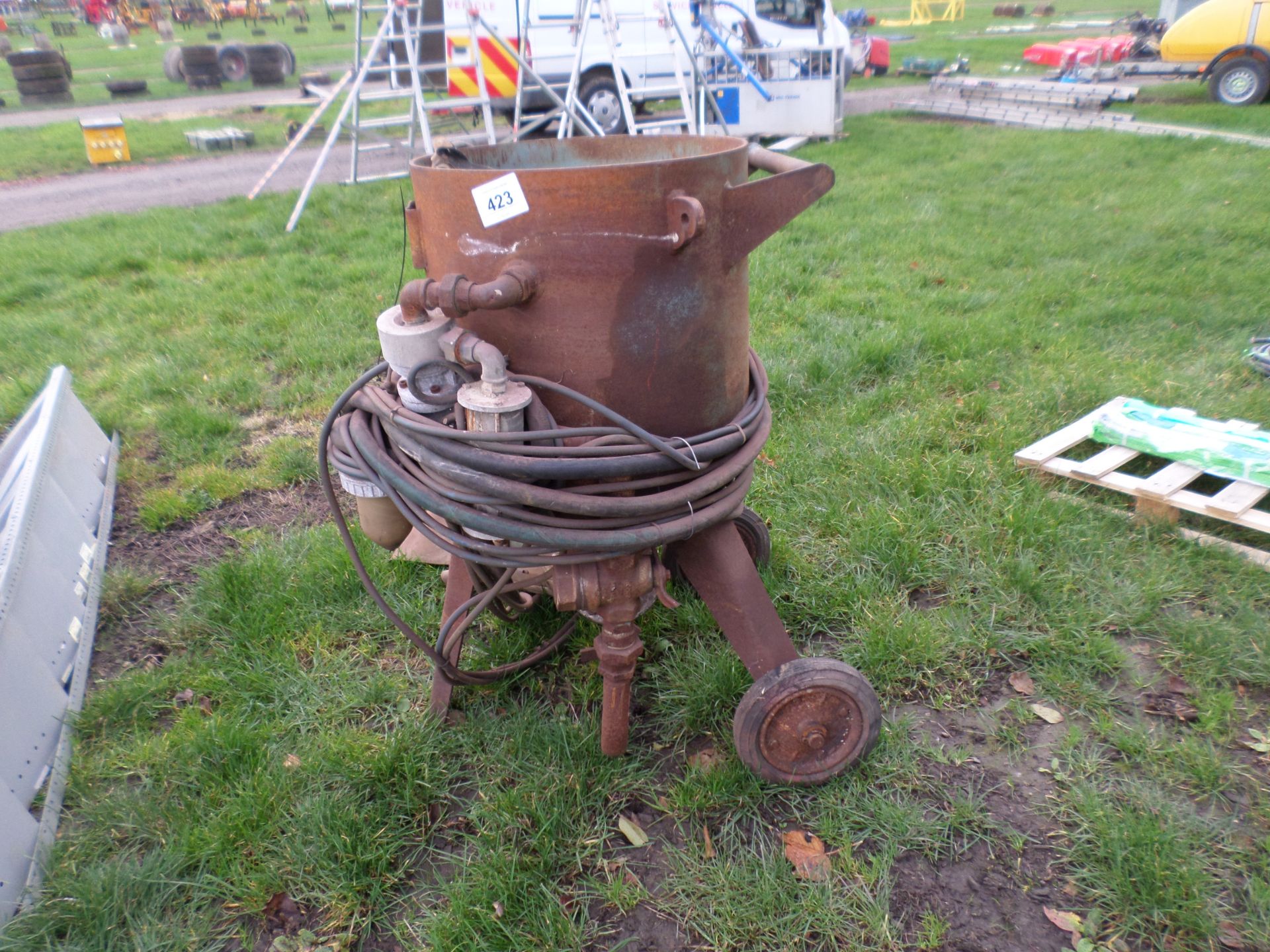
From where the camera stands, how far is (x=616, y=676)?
68.5 inches


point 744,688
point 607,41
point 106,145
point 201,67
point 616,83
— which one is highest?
point 201,67

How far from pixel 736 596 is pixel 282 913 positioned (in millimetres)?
1135

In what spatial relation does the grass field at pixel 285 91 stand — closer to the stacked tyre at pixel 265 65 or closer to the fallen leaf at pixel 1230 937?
the stacked tyre at pixel 265 65

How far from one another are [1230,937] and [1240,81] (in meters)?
11.3

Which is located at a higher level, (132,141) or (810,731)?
(132,141)

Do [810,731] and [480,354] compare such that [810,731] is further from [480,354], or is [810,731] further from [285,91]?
[285,91]

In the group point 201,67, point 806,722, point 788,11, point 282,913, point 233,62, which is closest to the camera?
point 282,913

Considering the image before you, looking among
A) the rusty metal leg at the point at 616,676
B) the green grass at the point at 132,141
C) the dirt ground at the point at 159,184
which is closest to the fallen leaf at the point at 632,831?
the rusty metal leg at the point at 616,676

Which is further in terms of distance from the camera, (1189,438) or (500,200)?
(1189,438)

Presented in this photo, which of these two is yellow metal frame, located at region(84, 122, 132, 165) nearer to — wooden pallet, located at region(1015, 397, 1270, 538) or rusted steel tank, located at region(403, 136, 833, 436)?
rusted steel tank, located at region(403, 136, 833, 436)

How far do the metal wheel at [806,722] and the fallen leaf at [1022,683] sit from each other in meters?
0.51

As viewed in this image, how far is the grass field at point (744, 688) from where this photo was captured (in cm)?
160

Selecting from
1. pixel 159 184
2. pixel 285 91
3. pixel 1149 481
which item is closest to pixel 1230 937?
pixel 1149 481

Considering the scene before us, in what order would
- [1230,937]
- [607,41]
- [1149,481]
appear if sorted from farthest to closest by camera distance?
[607,41] → [1149,481] → [1230,937]
